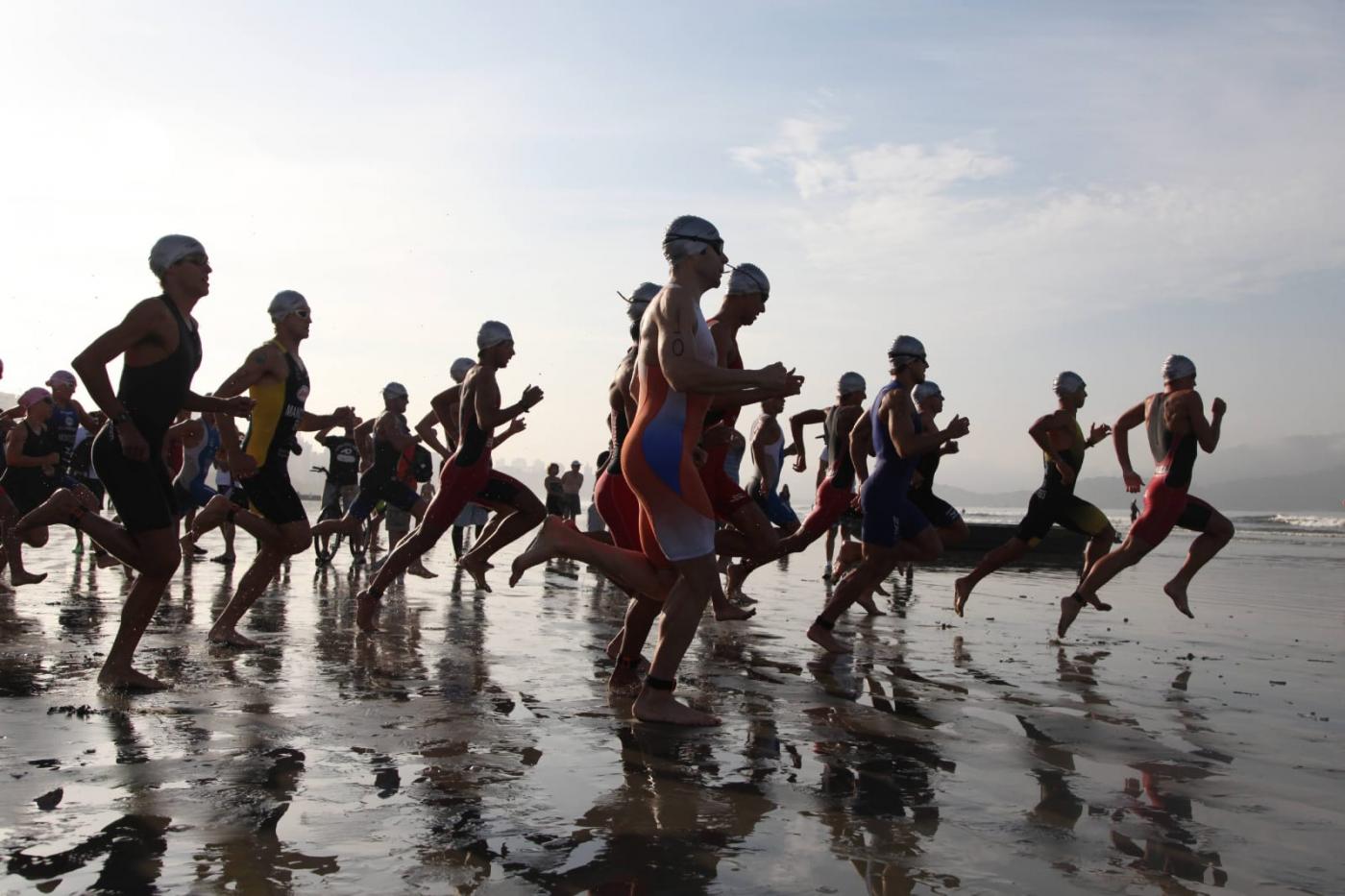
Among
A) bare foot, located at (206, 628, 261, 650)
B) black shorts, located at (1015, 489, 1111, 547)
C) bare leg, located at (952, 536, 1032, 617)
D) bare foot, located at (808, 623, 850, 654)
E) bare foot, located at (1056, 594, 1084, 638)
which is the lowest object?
bare foot, located at (206, 628, 261, 650)

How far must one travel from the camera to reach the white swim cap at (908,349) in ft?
25.8

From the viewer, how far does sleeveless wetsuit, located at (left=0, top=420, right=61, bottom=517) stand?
11.2 m

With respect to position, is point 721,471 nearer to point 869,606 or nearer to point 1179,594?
point 869,606

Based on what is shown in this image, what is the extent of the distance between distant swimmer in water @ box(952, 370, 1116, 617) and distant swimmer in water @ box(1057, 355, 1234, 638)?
1.12 ft

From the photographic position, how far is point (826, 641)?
23.6 ft

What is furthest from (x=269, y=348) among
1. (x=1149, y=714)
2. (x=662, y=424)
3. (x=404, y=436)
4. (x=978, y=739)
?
(x=404, y=436)

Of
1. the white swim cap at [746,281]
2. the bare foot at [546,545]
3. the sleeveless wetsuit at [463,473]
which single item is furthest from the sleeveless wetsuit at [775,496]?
the bare foot at [546,545]

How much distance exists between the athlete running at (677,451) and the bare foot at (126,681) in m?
2.15

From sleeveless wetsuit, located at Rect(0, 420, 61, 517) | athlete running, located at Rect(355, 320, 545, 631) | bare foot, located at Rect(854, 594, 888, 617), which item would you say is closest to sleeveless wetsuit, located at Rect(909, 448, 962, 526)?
bare foot, located at Rect(854, 594, 888, 617)

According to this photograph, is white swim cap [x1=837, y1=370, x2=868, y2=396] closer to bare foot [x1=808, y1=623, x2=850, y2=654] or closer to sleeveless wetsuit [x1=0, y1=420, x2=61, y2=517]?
bare foot [x1=808, y1=623, x2=850, y2=654]

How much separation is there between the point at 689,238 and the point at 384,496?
328 inches

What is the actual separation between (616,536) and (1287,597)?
9.71 meters

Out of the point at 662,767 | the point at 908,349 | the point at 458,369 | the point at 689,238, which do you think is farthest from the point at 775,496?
the point at 662,767

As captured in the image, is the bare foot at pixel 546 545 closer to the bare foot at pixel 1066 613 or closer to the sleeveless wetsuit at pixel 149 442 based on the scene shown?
the sleeveless wetsuit at pixel 149 442
